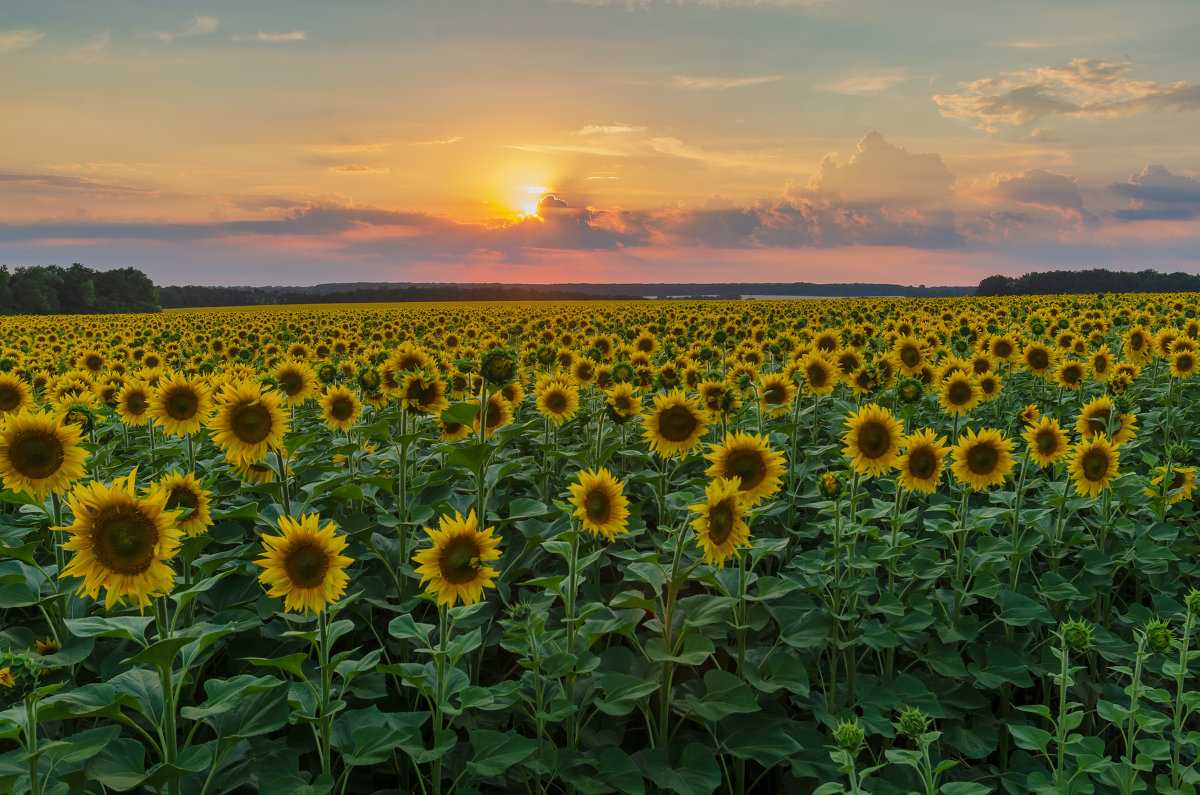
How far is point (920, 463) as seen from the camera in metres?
5.14

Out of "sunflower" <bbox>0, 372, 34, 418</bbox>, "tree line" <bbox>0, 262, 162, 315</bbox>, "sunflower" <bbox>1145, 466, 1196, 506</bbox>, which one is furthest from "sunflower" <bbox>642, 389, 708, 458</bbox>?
"tree line" <bbox>0, 262, 162, 315</bbox>

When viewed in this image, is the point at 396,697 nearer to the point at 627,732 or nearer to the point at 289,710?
the point at 289,710

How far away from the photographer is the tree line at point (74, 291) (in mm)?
76375

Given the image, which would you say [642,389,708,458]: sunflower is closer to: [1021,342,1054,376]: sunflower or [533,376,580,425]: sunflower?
[533,376,580,425]: sunflower

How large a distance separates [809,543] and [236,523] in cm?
503

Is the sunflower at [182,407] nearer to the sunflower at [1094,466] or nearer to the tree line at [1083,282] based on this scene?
the sunflower at [1094,466]

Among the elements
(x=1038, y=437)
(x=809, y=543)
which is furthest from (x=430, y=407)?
(x=1038, y=437)

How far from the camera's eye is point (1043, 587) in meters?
5.20

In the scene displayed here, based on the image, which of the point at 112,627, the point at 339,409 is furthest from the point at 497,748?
the point at 339,409

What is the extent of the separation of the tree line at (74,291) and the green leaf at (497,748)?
89.0 meters

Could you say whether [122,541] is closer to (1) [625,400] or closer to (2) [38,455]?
(2) [38,455]

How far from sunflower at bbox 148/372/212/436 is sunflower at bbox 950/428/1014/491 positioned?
5916 millimetres

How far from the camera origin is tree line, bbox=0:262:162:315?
3007 inches

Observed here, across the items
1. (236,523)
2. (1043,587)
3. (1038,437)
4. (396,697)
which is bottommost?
(396,697)
